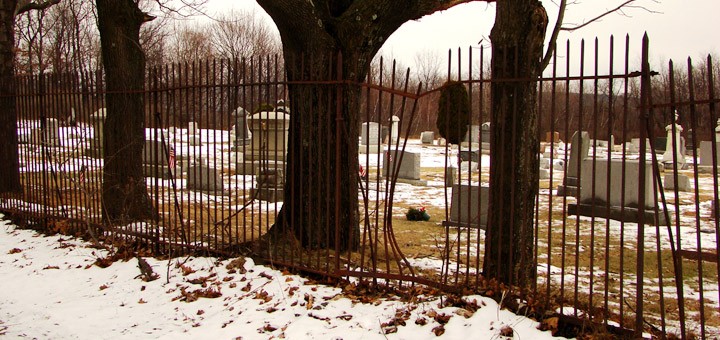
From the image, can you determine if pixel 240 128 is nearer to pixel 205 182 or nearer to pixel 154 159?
pixel 205 182

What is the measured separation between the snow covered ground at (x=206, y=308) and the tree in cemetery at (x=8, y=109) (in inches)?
146

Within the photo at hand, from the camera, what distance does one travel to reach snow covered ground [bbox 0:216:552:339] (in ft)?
13.7

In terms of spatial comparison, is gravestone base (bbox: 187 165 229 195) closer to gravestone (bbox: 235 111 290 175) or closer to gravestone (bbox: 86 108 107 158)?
gravestone (bbox: 235 111 290 175)

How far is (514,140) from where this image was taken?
4.20 metres

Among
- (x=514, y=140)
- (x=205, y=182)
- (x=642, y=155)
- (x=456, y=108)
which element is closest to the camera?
(x=642, y=155)

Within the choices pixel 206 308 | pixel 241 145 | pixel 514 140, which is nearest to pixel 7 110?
pixel 206 308

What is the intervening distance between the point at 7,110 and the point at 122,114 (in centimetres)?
309

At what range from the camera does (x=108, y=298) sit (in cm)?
568

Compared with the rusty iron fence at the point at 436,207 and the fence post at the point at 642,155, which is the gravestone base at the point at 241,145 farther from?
the fence post at the point at 642,155

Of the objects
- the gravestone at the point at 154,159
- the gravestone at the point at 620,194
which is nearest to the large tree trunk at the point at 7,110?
the gravestone at the point at 154,159

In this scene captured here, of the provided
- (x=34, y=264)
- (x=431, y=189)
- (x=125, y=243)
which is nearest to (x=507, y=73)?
(x=125, y=243)

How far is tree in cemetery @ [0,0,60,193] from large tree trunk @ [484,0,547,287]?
8267 millimetres

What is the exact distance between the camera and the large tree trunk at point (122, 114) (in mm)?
7867

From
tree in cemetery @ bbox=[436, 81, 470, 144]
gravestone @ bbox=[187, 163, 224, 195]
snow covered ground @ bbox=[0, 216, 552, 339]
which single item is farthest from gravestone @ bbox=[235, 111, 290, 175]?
tree in cemetery @ bbox=[436, 81, 470, 144]
